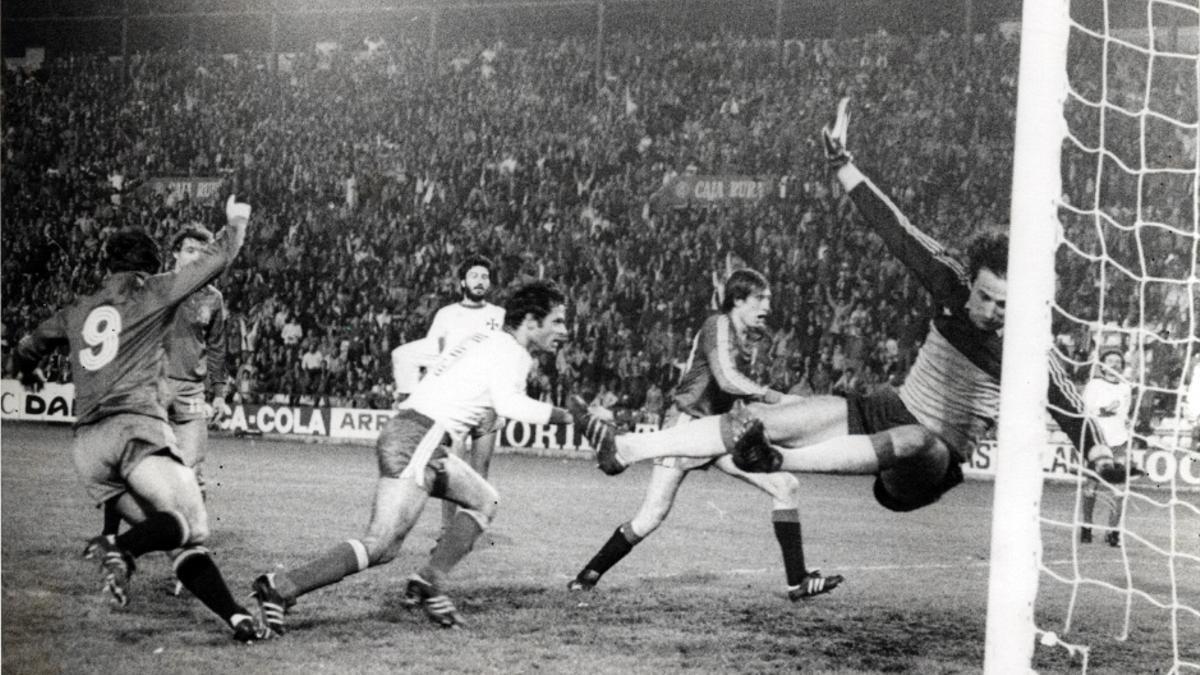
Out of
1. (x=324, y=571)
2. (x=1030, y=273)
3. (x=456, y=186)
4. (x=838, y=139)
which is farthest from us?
(x=456, y=186)

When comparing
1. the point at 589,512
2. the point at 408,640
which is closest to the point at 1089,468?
the point at 589,512

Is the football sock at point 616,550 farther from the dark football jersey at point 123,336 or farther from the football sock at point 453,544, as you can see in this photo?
the dark football jersey at point 123,336

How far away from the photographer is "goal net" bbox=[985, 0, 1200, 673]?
273 cm

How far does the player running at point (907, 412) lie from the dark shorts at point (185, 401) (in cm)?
157

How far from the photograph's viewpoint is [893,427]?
3674mm

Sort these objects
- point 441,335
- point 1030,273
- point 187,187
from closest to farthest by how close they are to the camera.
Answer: point 1030,273, point 441,335, point 187,187

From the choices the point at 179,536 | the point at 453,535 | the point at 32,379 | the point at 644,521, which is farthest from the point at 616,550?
the point at 32,379

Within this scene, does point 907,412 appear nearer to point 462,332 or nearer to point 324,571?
point 462,332

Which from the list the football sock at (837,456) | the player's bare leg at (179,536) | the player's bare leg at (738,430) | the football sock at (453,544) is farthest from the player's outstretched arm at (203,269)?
the football sock at (837,456)

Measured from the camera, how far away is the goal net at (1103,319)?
2.73 metres

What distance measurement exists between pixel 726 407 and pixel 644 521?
0.46 meters

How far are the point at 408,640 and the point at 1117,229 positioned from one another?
94.8 inches

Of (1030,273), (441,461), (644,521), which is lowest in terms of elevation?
(644,521)

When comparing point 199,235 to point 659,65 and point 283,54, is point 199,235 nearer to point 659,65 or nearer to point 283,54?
point 283,54
